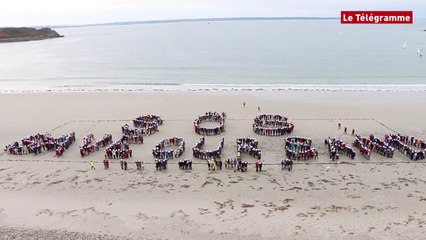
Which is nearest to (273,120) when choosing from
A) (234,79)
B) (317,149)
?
(317,149)

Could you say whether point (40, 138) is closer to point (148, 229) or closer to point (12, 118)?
point (12, 118)

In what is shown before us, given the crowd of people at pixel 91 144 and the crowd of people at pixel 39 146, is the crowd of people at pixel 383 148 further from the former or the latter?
the crowd of people at pixel 39 146

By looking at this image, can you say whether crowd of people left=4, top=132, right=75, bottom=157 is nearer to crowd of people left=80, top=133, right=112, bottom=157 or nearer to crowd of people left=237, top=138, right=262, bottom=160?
crowd of people left=80, top=133, right=112, bottom=157

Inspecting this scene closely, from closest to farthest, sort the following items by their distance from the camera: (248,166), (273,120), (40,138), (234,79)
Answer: (248,166)
(40,138)
(273,120)
(234,79)

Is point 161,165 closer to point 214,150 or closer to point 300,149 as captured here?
point 214,150

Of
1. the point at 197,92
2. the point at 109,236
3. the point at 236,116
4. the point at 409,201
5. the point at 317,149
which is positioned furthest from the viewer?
the point at 197,92

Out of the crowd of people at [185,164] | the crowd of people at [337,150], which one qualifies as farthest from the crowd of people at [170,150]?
the crowd of people at [337,150]
